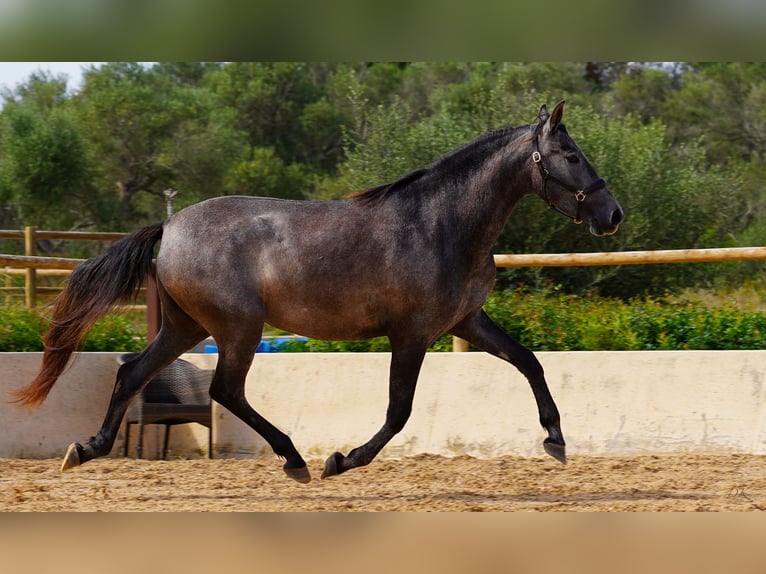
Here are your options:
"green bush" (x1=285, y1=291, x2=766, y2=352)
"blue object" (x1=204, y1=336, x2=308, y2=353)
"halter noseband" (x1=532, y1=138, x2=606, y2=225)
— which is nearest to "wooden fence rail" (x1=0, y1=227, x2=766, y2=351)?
"green bush" (x1=285, y1=291, x2=766, y2=352)

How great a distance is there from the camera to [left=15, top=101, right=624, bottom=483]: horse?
Result: 16.5 ft

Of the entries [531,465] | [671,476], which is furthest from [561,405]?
[671,476]

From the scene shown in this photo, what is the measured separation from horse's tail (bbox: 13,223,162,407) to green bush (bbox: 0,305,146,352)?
46.6 inches

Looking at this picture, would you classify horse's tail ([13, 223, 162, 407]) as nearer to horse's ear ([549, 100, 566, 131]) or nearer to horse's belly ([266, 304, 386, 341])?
horse's belly ([266, 304, 386, 341])

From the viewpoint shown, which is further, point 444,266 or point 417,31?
point 444,266

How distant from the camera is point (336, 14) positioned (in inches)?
74.7

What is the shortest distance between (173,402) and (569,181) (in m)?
2.98

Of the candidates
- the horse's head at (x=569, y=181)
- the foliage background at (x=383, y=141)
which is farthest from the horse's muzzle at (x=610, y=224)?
the foliage background at (x=383, y=141)

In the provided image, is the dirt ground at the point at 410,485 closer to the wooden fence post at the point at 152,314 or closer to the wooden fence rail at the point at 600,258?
the wooden fence post at the point at 152,314

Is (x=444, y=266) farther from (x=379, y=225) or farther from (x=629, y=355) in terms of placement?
(x=629, y=355)

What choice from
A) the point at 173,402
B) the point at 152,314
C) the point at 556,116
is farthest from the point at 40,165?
the point at 556,116

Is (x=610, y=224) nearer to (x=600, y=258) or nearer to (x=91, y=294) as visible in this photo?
(x=600, y=258)

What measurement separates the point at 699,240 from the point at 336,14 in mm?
13139

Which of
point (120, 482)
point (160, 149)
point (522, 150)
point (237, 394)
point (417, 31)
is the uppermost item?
point (160, 149)
